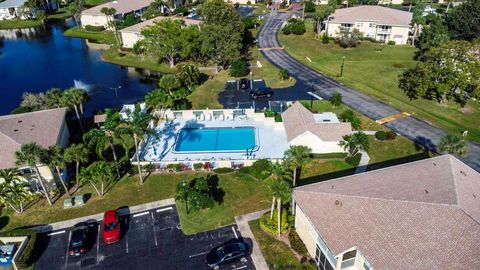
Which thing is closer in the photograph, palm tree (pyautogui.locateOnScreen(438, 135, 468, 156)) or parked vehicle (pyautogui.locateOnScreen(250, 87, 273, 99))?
palm tree (pyautogui.locateOnScreen(438, 135, 468, 156))

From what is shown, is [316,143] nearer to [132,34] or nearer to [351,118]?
[351,118]

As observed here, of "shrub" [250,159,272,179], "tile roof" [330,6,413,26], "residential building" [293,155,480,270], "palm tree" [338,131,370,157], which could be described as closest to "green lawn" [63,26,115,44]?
"tile roof" [330,6,413,26]

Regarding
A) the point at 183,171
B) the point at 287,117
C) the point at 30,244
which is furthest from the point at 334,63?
the point at 30,244

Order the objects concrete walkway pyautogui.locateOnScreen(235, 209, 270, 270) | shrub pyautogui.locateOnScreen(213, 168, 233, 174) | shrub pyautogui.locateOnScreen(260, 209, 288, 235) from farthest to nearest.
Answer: shrub pyautogui.locateOnScreen(213, 168, 233, 174) < shrub pyautogui.locateOnScreen(260, 209, 288, 235) < concrete walkway pyautogui.locateOnScreen(235, 209, 270, 270)

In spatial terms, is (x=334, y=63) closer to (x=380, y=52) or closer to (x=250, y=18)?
(x=380, y=52)

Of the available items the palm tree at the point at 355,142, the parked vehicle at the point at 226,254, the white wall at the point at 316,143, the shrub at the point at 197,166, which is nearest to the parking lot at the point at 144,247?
the parked vehicle at the point at 226,254

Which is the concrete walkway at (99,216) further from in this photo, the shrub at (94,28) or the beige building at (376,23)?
the shrub at (94,28)

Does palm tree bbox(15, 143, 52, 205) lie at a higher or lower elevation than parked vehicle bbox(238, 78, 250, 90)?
higher

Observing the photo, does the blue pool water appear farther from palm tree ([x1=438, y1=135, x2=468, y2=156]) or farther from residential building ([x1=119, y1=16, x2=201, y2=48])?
residential building ([x1=119, y1=16, x2=201, y2=48])
